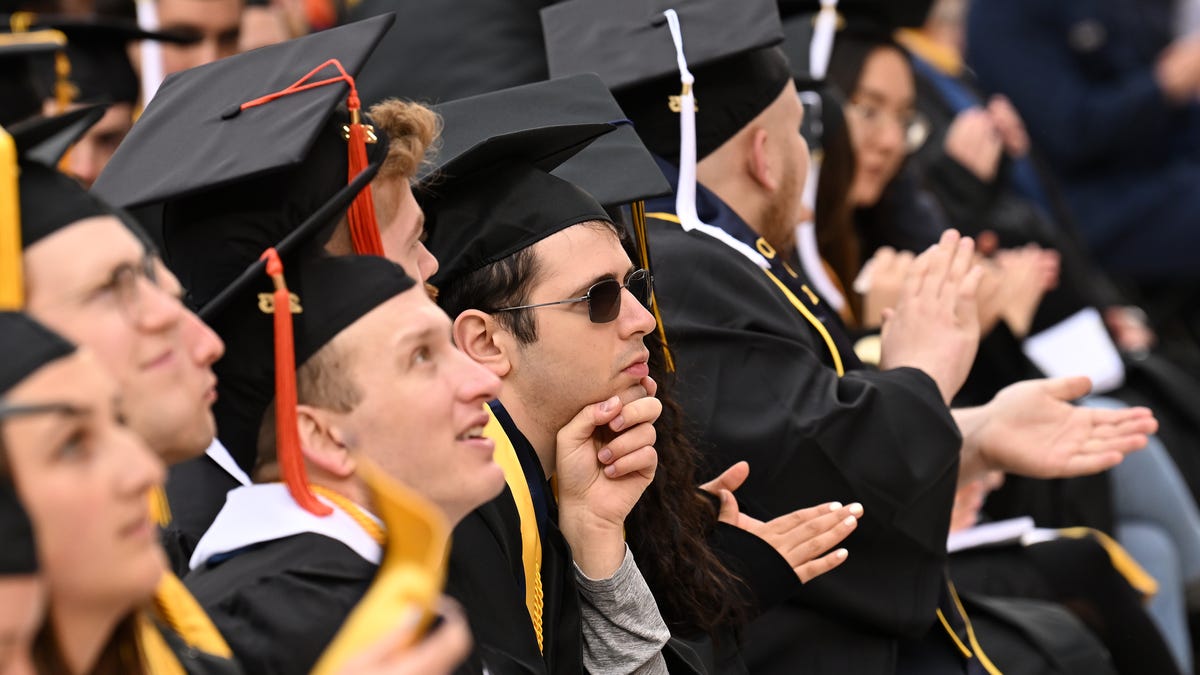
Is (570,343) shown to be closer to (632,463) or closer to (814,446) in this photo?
(632,463)

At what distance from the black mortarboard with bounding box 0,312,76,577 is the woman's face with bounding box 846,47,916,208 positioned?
137 inches

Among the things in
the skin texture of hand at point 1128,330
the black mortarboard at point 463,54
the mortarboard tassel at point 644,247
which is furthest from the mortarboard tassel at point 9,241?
the skin texture of hand at point 1128,330

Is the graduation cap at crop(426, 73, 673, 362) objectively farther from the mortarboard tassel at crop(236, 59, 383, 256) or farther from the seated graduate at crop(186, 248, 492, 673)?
the seated graduate at crop(186, 248, 492, 673)

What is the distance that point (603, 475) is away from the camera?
2.40m

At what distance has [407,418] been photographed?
188 cm

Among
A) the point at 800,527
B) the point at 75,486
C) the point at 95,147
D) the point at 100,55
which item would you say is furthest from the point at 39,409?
the point at 100,55

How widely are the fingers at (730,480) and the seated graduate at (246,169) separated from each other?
902 mm

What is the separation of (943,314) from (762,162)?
0.46 meters

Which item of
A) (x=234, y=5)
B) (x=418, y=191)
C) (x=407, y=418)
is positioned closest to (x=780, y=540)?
(x=418, y=191)

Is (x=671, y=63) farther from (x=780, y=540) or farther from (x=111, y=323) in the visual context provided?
(x=111, y=323)

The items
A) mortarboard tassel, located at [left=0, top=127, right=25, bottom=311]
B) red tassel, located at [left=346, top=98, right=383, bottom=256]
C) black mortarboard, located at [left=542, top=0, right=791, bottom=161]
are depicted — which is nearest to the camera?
mortarboard tassel, located at [left=0, top=127, right=25, bottom=311]

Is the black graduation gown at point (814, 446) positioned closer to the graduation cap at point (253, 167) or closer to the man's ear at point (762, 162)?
the man's ear at point (762, 162)

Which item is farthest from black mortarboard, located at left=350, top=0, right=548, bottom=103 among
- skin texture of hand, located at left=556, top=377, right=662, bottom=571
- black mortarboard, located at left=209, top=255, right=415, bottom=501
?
black mortarboard, located at left=209, top=255, right=415, bottom=501

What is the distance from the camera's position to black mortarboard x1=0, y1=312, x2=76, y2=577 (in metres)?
1.30
